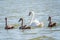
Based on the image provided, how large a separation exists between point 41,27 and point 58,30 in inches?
48.1

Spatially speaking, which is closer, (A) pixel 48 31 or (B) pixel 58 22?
(A) pixel 48 31

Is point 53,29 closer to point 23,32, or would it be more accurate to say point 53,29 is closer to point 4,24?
point 23,32

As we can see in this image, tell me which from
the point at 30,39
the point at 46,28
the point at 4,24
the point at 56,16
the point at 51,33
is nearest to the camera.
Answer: the point at 30,39

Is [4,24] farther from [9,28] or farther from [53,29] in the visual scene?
[53,29]

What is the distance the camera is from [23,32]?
18.4 m

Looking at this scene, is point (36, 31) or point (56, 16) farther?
point (56, 16)

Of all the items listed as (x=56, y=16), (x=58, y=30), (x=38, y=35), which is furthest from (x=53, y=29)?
(x=56, y=16)

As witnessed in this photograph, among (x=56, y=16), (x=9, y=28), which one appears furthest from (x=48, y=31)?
(x=56, y=16)

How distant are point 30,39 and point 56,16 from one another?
724 centimetres

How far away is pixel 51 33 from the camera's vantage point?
17969 millimetres

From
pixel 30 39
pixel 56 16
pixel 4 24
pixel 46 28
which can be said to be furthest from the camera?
pixel 56 16

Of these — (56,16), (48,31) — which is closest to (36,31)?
(48,31)

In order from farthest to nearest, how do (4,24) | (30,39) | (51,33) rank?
(4,24) < (51,33) < (30,39)

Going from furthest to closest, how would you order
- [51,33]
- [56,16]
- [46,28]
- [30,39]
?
[56,16], [46,28], [51,33], [30,39]
